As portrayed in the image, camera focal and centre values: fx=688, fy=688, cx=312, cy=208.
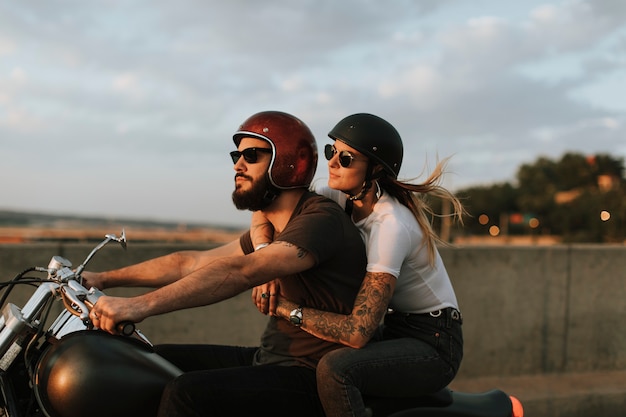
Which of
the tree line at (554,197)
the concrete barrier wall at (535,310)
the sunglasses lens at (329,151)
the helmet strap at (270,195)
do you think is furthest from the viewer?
the tree line at (554,197)

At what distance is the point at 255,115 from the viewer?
328cm

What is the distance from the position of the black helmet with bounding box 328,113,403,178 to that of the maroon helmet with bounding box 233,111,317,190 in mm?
289

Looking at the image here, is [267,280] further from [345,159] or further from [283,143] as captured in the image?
[345,159]

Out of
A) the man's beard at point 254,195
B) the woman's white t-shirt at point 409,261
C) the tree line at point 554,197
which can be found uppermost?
the tree line at point 554,197

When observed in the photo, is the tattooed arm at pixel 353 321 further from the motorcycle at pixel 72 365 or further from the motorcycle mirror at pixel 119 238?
the motorcycle mirror at pixel 119 238

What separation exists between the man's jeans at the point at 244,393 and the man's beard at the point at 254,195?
0.83 m

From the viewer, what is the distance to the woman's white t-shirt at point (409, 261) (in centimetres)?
318

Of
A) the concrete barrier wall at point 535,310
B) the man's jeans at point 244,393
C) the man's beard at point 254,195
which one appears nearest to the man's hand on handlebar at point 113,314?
the man's jeans at point 244,393

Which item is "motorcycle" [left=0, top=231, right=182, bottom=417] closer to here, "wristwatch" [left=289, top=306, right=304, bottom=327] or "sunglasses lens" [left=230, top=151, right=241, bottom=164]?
"wristwatch" [left=289, top=306, right=304, bottom=327]

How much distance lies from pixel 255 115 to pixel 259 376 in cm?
124

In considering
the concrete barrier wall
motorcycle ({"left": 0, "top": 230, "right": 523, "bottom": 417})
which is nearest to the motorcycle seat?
motorcycle ({"left": 0, "top": 230, "right": 523, "bottom": 417})

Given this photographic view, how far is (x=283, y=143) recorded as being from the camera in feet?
10.6

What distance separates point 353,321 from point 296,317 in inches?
9.5

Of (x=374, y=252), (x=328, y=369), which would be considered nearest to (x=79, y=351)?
(x=328, y=369)
